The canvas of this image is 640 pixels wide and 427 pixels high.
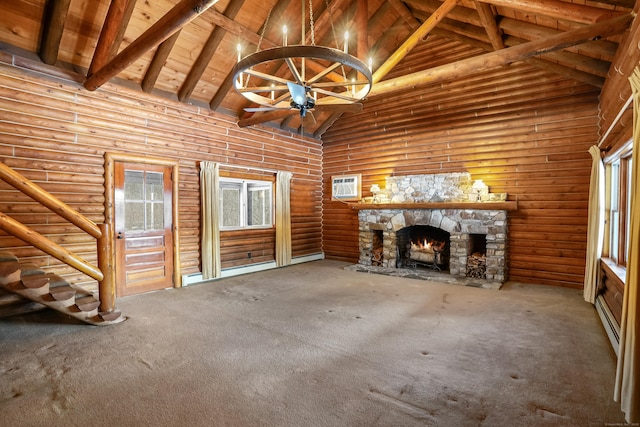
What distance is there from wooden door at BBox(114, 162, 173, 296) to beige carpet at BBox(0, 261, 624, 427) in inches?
24.9

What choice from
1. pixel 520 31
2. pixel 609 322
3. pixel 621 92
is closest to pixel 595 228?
pixel 609 322

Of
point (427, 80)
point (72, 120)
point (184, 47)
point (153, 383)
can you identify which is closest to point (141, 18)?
point (184, 47)

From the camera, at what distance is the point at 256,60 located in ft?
9.02

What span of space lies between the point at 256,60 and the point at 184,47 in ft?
10.3

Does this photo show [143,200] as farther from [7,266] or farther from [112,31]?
[112,31]

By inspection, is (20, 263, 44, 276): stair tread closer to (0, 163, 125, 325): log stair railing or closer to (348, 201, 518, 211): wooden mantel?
(0, 163, 125, 325): log stair railing

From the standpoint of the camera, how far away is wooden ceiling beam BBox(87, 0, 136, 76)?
3.83 metres

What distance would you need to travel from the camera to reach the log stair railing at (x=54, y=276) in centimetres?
315

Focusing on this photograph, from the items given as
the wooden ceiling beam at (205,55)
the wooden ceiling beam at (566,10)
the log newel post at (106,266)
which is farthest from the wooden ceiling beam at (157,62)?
the wooden ceiling beam at (566,10)

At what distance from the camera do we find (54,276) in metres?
3.97

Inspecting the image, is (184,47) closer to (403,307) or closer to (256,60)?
(256,60)

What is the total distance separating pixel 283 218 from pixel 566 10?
5.92 metres

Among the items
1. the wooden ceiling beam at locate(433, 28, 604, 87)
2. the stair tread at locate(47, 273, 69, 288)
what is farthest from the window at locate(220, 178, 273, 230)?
the wooden ceiling beam at locate(433, 28, 604, 87)

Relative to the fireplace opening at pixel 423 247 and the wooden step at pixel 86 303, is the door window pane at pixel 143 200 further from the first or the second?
the fireplace opening at pixel 423 247
